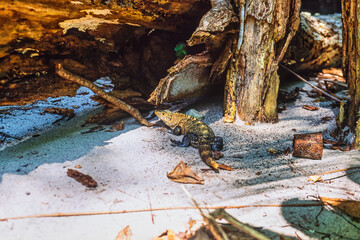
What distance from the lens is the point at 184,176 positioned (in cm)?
257

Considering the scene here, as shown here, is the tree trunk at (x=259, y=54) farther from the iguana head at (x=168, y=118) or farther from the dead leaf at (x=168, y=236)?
the dead leaf at (x=168, y=236)

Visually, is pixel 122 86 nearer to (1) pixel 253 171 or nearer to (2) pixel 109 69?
(2) pixel 109 69

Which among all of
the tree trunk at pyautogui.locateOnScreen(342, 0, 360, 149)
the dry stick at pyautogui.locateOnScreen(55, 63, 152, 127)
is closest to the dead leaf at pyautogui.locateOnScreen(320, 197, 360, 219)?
the tree trunk at pyautogui.locateOnScreen(342, 0, 360, 149)

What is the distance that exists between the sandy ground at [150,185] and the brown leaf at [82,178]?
5cm

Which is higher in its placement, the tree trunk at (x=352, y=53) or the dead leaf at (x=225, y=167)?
the tree trunk at (x=352, y=53)

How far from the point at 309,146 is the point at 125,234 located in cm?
248

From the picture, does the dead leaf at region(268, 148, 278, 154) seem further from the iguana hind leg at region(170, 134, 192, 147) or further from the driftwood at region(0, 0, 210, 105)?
the driftwood at region(0, 0, 210, 105)

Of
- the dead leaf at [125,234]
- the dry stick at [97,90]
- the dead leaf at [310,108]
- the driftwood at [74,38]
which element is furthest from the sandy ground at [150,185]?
the driftwood at [74,38]

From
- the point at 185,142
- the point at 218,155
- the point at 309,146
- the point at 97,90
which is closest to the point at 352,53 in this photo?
the point at 309,146

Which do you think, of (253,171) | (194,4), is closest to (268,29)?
(194,4)

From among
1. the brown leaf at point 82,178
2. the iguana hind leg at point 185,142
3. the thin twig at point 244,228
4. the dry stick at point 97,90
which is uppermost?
the dry stick at point 97,90

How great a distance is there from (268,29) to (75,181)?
3.22 meters

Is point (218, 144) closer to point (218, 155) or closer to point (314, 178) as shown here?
point (218, 155)

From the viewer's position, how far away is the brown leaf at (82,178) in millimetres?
2320
